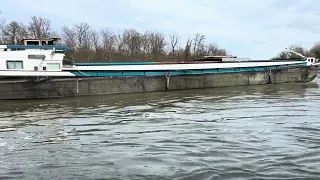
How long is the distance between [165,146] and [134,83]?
18.1 m

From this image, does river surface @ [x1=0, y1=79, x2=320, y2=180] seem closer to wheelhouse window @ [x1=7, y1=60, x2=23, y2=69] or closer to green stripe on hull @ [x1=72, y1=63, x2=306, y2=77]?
wheelhouse window @ [x1=7, y1=60, x2=23, y2=69]

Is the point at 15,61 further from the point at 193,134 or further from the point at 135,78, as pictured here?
the point at 193,134

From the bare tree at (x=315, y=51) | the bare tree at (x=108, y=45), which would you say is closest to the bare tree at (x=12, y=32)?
the bare tree at (x=108, y=45)

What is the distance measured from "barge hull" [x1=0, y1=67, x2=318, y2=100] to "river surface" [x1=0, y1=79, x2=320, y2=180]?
30.3 feet

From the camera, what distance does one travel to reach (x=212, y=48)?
96938 millimetres

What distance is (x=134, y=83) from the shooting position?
26406 mm

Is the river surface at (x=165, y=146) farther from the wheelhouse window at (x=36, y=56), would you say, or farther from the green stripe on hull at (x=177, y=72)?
the green stripe on hull at (x=177, y=72)

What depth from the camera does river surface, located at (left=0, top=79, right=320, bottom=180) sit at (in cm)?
630

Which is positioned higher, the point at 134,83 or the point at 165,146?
the point at 134,83

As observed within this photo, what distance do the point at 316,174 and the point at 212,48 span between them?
92.4 m

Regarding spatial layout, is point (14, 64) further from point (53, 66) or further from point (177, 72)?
point (177, 72)

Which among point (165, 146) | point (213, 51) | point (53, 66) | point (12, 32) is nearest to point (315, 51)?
point (213, 51)

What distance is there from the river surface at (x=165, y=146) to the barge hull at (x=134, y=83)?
922 centimetres

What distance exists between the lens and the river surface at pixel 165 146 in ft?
20.7
